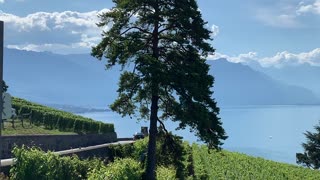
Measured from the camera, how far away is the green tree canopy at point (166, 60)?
2147 centimetres

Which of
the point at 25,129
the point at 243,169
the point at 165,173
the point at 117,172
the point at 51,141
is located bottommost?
the point at 165,173

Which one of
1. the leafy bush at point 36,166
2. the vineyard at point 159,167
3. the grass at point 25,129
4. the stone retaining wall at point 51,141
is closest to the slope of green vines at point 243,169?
the vineyard at point 159,167

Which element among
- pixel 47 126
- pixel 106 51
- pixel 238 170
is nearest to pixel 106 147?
pixel 47 126

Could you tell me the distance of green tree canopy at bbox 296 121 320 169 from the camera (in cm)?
5062

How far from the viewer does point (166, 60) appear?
73.4ft

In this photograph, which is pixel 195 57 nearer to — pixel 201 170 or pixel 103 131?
pixel 201 170

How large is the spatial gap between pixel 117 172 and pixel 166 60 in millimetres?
6482

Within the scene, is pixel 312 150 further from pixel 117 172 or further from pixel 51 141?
pixel 117 172

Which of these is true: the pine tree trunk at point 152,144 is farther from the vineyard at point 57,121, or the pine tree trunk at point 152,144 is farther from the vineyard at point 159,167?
the vineyard at point 57,121

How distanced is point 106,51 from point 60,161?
29.1ft

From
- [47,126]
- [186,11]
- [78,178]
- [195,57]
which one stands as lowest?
[78,178]

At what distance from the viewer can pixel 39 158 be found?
1462 cm

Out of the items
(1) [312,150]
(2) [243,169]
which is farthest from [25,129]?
(1) [312,150]

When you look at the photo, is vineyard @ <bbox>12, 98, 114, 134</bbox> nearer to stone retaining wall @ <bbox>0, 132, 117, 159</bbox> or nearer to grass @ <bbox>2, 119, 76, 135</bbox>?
grass @ <bbox>2, 119, 76, 135</bbox>
